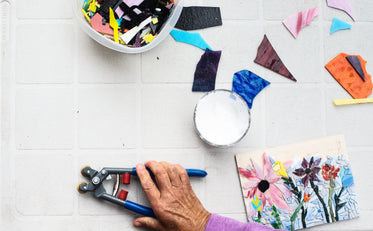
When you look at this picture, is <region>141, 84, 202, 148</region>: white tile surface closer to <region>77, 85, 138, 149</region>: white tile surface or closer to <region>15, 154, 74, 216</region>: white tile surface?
<region>77, 85, 138, 149</region>: white tile surface

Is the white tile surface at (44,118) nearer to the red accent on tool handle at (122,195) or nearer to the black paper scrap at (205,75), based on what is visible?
the red accent on tool handle at (122,195)

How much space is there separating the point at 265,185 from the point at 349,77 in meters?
0.29

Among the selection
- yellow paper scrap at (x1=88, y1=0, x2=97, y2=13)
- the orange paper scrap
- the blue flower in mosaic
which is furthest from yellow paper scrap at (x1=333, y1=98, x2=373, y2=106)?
yellow paper scrap at (x1=88, y1=0, x2=97, y2=13)

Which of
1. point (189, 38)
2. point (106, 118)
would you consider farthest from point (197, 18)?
point (106, 118)

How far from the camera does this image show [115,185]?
706 millimetres

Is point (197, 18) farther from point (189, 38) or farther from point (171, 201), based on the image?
point (171, 201)

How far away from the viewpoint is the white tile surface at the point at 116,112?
71 cm

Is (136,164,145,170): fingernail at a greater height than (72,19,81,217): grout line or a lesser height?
lesser

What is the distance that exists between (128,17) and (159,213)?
1.27 feet

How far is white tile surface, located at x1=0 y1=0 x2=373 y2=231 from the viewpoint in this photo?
0.71 metres

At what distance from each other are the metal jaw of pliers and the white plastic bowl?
0.23 metres

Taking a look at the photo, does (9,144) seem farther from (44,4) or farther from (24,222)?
(44,4)

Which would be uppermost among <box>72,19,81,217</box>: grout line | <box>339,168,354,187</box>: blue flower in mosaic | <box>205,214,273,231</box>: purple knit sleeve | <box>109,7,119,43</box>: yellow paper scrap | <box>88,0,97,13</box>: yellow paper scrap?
<box>88,0,97,13</box>: yellow paper scrap

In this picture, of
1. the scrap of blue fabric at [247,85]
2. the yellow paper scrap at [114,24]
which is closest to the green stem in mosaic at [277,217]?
the scrap of blue fabric at [247,85]
